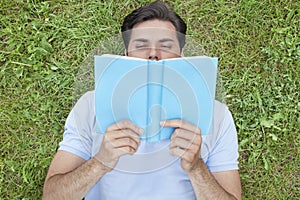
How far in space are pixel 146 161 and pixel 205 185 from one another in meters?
0.28

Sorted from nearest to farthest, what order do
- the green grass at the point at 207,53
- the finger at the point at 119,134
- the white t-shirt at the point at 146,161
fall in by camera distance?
the finger at the point at 119,134
the white t-shirt at the point at 146,161
the green grass at the point at 207,53

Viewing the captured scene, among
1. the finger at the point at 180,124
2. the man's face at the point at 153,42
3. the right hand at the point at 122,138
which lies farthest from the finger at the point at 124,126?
the man's face at the point at 153,42

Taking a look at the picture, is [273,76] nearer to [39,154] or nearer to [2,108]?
[39,154]

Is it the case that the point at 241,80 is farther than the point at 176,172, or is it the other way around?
the point at 241,80

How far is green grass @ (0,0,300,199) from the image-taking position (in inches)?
96.0

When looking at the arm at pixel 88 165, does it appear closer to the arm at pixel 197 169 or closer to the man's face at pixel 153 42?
the arm at pixel 197 169

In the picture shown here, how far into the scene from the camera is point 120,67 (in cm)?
160

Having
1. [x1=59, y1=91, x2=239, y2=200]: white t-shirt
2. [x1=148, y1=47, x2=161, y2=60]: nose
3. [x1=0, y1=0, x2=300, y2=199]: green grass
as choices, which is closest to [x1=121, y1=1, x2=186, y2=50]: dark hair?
[x1=148, y1=47, x2=161, y2=60]: nose

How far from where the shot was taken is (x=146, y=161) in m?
1.90

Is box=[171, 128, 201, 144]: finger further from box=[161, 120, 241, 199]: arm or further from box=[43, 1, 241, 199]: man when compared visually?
box=[43, 1, 241, 199]: man

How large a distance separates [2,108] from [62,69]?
0.41m

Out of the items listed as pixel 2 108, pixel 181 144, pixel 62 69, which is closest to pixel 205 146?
pixel 181 144

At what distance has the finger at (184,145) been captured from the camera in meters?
1.58

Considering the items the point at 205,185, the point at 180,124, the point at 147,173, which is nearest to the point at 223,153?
Answer: the point at 205,185
